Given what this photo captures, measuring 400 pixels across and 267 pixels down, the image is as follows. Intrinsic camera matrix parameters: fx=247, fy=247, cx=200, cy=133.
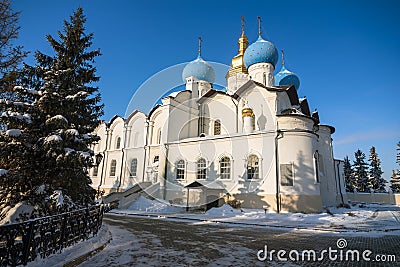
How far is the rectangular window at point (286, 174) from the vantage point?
1555 cm

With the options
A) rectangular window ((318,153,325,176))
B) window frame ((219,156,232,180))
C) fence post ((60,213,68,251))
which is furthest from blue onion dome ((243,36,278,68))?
fence post ((60,213,68,251))

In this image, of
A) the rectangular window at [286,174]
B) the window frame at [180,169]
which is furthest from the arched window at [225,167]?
the rectangular window at [286,174]

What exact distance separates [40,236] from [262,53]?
853 inches

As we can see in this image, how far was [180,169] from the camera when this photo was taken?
2025 cm

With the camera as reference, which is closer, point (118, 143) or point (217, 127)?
point (217, 127)

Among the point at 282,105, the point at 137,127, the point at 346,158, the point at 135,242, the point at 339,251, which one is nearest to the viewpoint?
the point at 339,251

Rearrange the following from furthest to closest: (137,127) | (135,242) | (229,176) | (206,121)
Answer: (137,127) < (206,121) < (229,176) < (135,242)

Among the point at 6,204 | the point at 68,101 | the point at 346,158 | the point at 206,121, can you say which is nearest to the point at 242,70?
the point at 206,121

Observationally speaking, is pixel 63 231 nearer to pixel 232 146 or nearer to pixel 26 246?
pixel 26 246

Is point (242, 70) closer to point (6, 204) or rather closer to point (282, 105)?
point (282, 105)

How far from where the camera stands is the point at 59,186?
793cm

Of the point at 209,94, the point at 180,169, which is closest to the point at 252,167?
the point at 180,169

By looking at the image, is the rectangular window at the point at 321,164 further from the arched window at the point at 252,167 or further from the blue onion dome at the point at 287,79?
the blue onion dome at the point at 287,79

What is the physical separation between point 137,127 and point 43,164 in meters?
17.8
